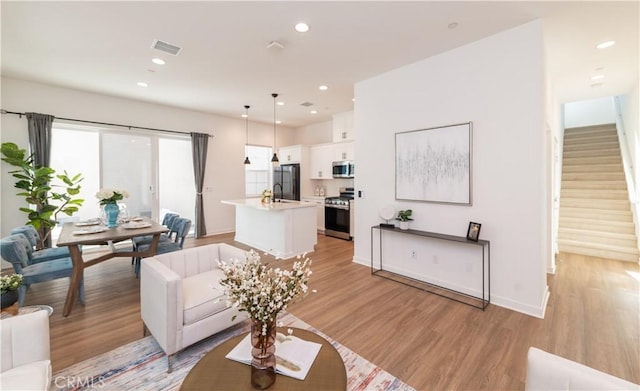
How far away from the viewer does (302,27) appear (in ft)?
9.05

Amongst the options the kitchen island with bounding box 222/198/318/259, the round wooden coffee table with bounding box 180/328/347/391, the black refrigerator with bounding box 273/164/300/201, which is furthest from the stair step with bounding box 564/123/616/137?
the round wooden coffee table with bounding box 180/328/347/391

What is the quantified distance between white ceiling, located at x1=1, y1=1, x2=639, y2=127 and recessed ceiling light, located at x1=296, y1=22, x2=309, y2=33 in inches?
2.3

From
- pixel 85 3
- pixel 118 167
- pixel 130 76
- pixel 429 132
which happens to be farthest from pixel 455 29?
pixel 118 167

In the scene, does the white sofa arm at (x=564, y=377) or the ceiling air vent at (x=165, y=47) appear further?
the ceiling air vent at (x=165, y=47)

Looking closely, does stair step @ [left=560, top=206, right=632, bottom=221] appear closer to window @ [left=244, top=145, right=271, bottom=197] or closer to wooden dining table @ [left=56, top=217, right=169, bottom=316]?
window @ [left=244, top=145, right=271, bottom=197]

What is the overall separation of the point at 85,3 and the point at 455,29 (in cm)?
362

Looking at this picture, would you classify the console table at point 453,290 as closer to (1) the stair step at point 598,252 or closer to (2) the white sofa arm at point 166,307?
(2) the white sofa arm at point 166,307

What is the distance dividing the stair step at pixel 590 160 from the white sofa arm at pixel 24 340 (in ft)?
30.3

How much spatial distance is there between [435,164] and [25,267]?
4747mm

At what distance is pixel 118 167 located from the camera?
526cm

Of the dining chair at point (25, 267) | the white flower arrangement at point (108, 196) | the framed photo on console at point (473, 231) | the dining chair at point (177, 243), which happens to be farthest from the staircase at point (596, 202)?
the dining chair at point (25, 267)

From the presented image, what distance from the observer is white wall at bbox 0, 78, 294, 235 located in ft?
13.7

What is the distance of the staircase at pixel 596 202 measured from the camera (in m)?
4.45

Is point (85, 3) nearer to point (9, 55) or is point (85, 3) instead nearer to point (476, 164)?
point (9, 55)
